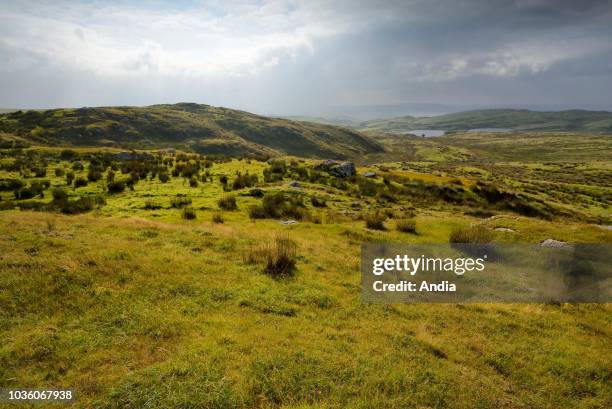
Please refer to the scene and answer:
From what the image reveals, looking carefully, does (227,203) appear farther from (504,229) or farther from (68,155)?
(68,155)

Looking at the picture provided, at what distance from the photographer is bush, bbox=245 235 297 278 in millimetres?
12727

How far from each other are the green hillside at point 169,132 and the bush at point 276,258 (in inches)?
3893

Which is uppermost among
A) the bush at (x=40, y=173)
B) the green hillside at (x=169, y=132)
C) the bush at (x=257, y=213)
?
the green hillside at (x=169, y=132)

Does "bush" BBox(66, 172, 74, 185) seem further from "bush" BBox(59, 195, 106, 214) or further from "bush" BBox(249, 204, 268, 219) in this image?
"bush" BBox(249, 204, 268, 219)

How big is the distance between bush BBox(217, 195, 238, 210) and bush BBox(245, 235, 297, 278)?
38.7 ft

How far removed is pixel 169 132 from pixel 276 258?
137754 mm

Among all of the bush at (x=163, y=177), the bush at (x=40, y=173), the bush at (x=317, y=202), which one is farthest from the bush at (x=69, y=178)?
the bush at (x=317, y=202)

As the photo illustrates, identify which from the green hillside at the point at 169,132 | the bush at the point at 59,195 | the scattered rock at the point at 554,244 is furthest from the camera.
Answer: the green hillside at the point at 169,132

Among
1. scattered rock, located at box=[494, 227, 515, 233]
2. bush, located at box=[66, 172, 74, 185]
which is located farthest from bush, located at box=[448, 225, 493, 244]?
bush, located at box=[66, 172, 74, 185]

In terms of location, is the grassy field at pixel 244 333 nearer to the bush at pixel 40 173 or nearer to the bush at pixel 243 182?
the bush at pixel 243 182

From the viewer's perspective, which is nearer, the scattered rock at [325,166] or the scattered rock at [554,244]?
the scattered rock at [554,244]

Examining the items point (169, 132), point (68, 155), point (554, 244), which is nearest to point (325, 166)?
point (554, 244)

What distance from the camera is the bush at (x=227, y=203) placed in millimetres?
25031

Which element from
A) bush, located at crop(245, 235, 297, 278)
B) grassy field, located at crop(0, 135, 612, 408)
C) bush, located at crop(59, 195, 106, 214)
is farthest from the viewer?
bush, located at crop(59, 195, 106, 214)
